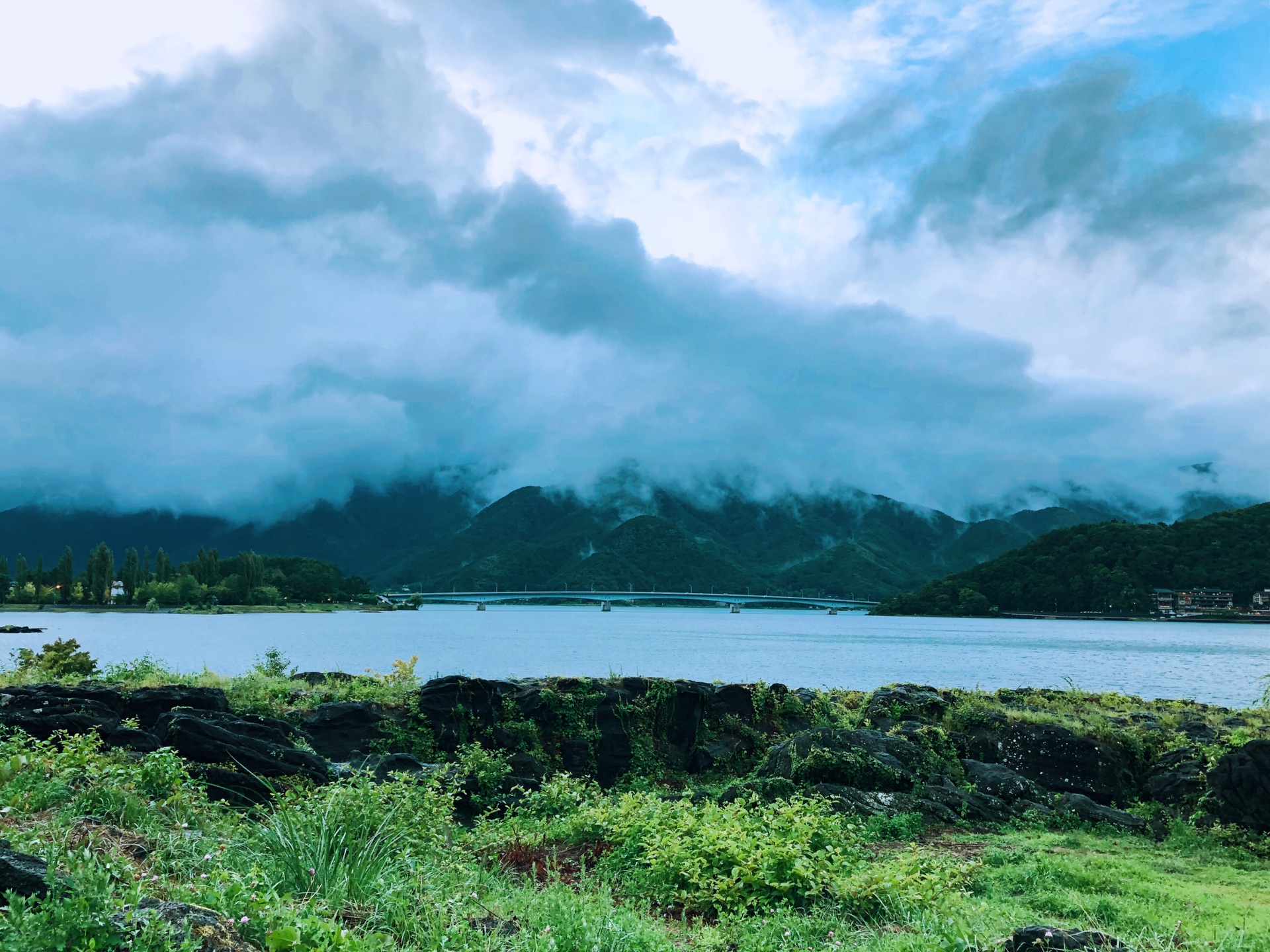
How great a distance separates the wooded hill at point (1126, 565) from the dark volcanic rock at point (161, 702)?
114m

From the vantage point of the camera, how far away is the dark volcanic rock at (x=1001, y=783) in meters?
14.3

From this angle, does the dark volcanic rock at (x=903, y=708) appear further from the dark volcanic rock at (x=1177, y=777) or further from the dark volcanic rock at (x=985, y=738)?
the dark volcanic rock at (x=1177, y=777)

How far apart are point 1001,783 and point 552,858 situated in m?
8.94

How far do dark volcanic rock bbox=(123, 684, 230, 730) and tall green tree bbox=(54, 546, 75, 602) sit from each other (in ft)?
440

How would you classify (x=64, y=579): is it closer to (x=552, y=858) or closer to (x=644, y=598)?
(x=644, y=598)

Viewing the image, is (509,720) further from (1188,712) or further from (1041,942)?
(1188,712)

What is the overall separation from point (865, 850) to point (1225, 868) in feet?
15.2

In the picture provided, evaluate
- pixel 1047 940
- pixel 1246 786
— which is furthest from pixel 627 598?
pixel 1047 940

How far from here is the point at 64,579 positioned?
125 metres

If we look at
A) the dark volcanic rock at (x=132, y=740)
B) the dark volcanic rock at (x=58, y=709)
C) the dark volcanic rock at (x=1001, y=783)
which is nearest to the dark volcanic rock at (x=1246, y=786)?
→ the dark volcanic rock at (x=1001, y=783)

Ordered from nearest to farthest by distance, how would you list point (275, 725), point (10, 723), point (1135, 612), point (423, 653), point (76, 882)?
point (76, 882), point (10, 723), point (275, 725), point (423, 653), point (1135, 612)

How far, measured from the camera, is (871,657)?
66125 millimetres

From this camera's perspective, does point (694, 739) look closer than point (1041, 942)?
No

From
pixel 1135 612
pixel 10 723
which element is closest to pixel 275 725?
pixel 10 723
